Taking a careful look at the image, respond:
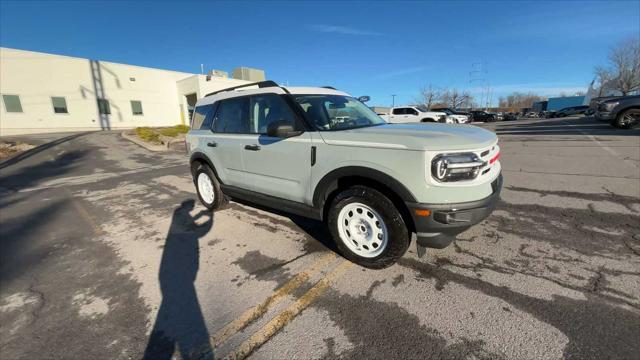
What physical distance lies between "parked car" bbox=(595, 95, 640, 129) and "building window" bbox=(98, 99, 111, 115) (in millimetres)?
35977

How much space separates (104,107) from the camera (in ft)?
85.3

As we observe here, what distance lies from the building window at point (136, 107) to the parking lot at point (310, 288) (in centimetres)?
2770

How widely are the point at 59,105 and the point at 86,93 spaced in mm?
2249

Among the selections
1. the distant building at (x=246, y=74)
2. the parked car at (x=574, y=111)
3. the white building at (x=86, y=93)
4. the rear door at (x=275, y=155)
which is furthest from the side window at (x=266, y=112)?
the parked car at (x=574, y=111)

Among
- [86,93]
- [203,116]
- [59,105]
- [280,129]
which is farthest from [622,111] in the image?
[59,105]

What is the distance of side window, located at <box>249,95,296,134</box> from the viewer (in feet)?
11.1

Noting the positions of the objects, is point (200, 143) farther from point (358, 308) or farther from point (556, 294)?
point (556, 294)

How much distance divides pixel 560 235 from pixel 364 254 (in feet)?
8.24

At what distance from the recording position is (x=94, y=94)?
25.1 metres

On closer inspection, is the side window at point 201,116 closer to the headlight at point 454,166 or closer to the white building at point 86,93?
the headlight at point 454,166

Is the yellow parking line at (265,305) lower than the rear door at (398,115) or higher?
lower

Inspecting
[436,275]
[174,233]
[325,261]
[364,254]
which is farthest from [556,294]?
[174,233]

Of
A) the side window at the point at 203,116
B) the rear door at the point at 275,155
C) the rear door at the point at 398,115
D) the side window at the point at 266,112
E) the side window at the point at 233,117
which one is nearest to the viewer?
the rear door at the point at 275,155

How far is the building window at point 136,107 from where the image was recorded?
91.7 ft
